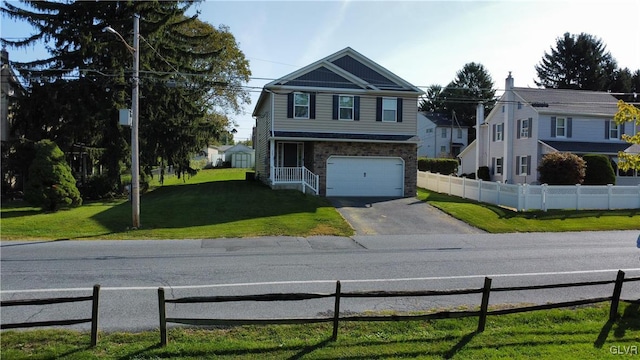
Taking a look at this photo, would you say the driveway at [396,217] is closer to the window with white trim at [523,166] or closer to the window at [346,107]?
the window at [346,107]

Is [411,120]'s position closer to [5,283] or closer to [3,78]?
[5,283]

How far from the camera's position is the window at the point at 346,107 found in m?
26.4

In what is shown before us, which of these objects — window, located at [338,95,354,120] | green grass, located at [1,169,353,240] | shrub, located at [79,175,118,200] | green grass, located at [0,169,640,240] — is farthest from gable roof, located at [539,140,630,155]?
shrub, located at [79,175,118,200]

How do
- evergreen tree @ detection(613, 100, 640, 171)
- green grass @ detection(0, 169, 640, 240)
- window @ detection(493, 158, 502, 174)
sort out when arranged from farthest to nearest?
1. window @ detection(493, 158, 502, 174)
2. green grass @ detection(0, 169, 640, 240)
3. evergreen tree @ detection(613, 100, 640, 171)

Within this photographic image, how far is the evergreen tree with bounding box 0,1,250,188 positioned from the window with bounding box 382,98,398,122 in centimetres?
900

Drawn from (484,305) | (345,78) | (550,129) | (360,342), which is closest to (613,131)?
(550,129)

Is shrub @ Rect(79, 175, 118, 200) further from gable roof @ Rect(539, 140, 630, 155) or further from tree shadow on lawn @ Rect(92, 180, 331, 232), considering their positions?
gable roof @ Rect(539, 140, 630, 155)

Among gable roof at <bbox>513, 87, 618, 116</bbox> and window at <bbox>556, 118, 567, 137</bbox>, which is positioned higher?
gable roof at <bbox>513, 87, 618, 116</bbox>

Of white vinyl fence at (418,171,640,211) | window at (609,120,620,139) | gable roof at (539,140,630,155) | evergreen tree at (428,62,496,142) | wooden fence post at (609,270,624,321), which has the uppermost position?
evergreen tree at (428,62,496,142)

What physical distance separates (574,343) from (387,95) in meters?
22.0

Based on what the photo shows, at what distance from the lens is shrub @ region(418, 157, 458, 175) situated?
4625cm

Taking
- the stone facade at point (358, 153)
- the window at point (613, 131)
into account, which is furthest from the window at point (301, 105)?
the window at point (613, 131)

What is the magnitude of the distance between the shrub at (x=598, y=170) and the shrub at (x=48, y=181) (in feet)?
95.8

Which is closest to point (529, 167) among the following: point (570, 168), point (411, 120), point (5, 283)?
point (570, 168)
